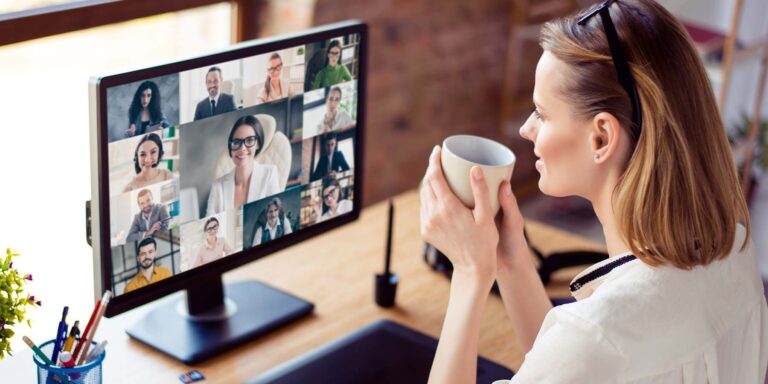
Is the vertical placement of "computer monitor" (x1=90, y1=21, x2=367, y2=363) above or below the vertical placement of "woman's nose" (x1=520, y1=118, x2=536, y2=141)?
below

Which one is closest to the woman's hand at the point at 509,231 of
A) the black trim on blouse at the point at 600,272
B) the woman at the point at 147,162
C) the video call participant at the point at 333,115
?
the black trim on blouse at the point at 600,272

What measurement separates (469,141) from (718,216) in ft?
1.13

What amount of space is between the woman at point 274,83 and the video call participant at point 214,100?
58mm

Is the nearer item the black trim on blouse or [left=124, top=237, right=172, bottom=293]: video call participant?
the black trim on blouse

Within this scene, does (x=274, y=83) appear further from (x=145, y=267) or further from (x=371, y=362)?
(x=371, y=362)

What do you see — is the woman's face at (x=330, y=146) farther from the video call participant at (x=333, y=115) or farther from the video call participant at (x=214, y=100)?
the video call participant at (x=214, y=100)

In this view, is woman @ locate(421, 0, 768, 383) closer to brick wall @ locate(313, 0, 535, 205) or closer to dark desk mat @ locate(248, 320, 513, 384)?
dark desk mat @ locate(248, 320, 513, 384)

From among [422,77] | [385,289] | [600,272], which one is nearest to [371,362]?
[385,289]

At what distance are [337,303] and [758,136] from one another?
2.64 m

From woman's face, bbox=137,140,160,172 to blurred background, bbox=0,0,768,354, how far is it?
0.11 m

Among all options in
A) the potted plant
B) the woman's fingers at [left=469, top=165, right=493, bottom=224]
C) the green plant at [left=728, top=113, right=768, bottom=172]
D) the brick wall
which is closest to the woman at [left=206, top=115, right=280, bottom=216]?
the woman's fingers at [left=469, top=165, right=493, bottom=224]

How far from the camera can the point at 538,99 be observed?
1.15 meters

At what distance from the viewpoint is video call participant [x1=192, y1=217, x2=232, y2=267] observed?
1.38 meters

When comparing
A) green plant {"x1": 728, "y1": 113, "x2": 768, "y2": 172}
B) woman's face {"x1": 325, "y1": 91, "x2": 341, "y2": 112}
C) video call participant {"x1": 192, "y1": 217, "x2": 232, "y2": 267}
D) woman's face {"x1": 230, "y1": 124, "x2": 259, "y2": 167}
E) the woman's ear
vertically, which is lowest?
green plant {"x1": 728, "y1": 113, "x2": 768, "y2": 172}
